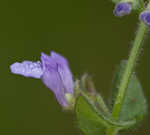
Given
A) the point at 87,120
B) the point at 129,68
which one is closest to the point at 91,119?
the point at 87,120

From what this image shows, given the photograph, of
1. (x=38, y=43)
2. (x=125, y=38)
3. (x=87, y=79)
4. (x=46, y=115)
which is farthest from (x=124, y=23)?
(x=87, y=79)

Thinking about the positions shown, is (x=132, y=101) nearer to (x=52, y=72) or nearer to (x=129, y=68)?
(x=129, y=68)

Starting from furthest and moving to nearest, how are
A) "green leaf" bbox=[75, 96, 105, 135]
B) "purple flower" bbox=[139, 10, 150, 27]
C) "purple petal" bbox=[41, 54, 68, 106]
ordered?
"purple petal" bbox=[41, 54, 68, 106] < "green leaf" bbox=[75, 96, 105, 135] < "purple flower" bbox=[139, 10, 150, 27]

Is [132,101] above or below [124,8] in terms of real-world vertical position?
below

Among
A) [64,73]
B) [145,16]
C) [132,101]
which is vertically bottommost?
[132,101]

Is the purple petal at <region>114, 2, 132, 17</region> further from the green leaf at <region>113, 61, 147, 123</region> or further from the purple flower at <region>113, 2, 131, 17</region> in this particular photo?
the green leaf at <region>113, 61, 147, 123</region>

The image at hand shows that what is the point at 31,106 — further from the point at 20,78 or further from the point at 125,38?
the point at 125,38

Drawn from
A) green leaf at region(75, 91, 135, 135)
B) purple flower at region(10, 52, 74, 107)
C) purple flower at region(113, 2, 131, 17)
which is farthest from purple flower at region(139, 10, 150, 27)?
purple flower at region(10, 52, 74, 107)
